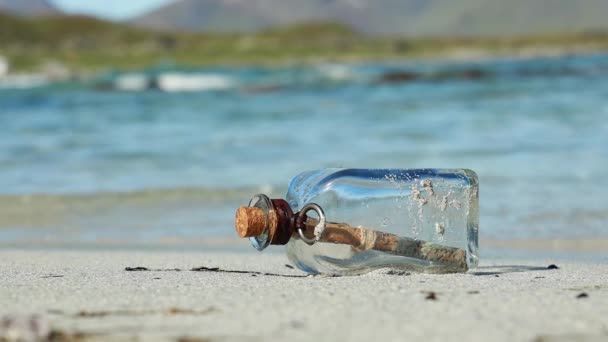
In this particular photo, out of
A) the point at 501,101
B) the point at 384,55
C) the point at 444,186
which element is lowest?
the point at 444,186

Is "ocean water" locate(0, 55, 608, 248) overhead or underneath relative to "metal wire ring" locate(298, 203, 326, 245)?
overhead

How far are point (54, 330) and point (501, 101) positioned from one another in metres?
15.4

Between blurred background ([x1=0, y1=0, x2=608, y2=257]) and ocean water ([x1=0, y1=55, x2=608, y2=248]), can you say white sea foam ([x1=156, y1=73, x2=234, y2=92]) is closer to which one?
blurred background ([x1=0, y1=0, x2=608, y2=257])

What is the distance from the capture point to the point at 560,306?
2.26 m

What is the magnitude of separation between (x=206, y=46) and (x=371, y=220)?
83.8m

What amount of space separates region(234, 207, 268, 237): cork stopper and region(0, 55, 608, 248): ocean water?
228 cm

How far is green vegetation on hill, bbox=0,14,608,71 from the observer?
220 ft

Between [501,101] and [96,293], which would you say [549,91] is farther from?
[96,293]

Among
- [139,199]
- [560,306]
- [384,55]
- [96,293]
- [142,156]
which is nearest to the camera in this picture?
[560,306]

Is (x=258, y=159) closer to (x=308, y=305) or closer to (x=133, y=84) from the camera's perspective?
(x=308, y=305)

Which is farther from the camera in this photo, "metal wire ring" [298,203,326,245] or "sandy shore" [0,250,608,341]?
"metal wire ring" [298,203,326,245]

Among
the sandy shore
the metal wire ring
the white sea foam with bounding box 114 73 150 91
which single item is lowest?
the sandy shore

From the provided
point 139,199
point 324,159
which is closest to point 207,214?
point 139,199

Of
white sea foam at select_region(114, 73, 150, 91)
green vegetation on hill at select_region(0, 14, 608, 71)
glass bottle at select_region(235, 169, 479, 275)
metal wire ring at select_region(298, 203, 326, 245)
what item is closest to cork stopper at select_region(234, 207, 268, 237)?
glass bottle at select_region(235, 169, 479, 275)
